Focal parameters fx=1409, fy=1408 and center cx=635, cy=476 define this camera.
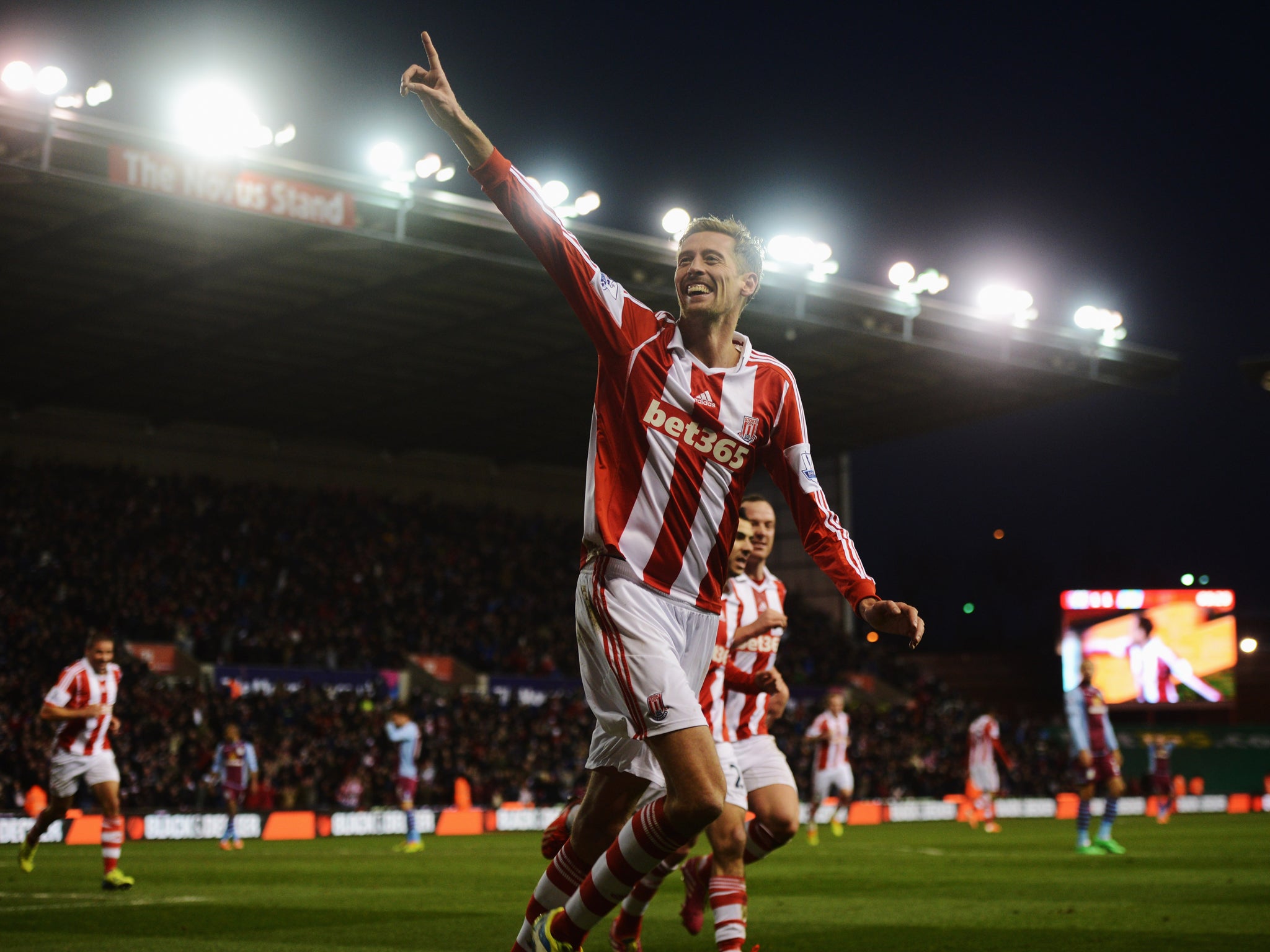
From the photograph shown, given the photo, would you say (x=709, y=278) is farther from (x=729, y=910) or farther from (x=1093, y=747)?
(x=1093, y=747)

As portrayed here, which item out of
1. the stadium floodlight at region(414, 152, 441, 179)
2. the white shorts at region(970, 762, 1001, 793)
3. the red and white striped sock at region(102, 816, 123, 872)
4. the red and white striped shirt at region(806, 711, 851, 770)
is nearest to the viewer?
the red and white striped sock at region(102, 816, 123, 872)

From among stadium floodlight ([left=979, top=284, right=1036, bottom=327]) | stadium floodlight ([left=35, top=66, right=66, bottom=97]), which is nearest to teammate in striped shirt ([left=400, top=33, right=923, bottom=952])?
stadium floodlight ([left=35, top=66, right=66, bottom=97])

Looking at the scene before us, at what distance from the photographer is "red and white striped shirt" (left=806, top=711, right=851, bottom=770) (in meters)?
23.6

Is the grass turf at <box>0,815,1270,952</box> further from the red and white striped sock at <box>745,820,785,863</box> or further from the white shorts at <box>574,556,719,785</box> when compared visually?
the white shorts at <box>574,556,719,785</box>

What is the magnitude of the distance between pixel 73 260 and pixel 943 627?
3229 inches

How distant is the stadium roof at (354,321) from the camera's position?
69.7 feet

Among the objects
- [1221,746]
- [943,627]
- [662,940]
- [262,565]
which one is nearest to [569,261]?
[662,940]

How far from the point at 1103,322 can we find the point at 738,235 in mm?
27861

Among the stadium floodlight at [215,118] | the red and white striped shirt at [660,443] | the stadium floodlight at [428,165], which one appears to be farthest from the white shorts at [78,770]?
the stadium floodlight at [428,165]

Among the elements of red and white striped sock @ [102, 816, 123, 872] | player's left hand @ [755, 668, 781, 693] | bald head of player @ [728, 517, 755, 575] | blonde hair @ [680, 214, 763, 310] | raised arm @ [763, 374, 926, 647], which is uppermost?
blonde hair @ [680, 214, 763, 310]

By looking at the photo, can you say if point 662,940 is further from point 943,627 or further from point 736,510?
point 943,627

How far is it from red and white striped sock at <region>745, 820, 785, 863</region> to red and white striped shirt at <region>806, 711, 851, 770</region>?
15774mm

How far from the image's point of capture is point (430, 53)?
15.0 ft

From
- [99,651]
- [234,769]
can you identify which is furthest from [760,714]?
[234,769]
